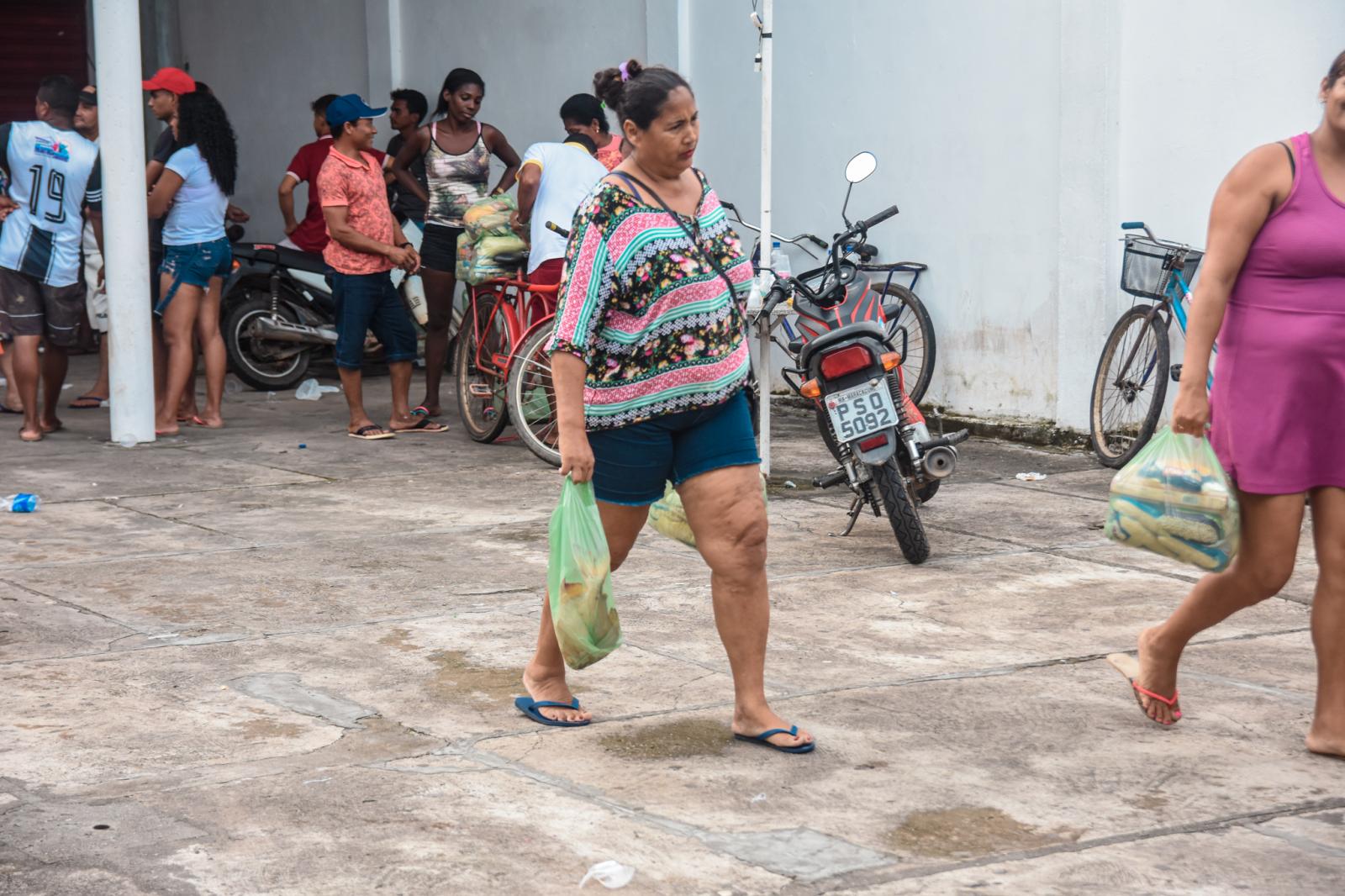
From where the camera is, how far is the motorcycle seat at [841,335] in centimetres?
662

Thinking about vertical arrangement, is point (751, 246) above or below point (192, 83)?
below

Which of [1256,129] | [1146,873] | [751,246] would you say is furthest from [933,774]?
[751,246]

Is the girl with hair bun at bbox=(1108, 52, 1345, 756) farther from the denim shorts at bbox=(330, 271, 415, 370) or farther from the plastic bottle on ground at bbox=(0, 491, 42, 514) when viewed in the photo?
the denim shorts at bbox=(330, 271, 415, 370)

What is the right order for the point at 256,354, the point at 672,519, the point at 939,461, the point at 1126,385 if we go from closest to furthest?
the point at 672,519, the point at 939,461, the point at 1126,385, the point at 256,354

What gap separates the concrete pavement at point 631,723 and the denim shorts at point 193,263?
8.16 feet

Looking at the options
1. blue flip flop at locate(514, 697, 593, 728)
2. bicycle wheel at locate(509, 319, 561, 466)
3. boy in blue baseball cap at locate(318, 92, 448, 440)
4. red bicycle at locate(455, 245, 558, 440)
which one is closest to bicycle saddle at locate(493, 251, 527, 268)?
red bicycle at locate(455, 245, 558, 440)

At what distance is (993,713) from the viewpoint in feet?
15.1

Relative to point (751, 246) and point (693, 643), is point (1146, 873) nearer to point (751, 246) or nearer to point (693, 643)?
point (693, 643)

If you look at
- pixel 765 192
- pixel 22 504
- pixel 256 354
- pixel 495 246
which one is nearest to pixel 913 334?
pixel 495 246

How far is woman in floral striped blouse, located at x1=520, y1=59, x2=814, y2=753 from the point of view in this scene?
424 centimetres

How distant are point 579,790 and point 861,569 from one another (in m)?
2.70

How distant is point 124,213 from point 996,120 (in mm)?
4910

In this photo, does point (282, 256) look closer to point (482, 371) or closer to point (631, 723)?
point (482, 371)

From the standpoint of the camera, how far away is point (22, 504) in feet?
25.4
